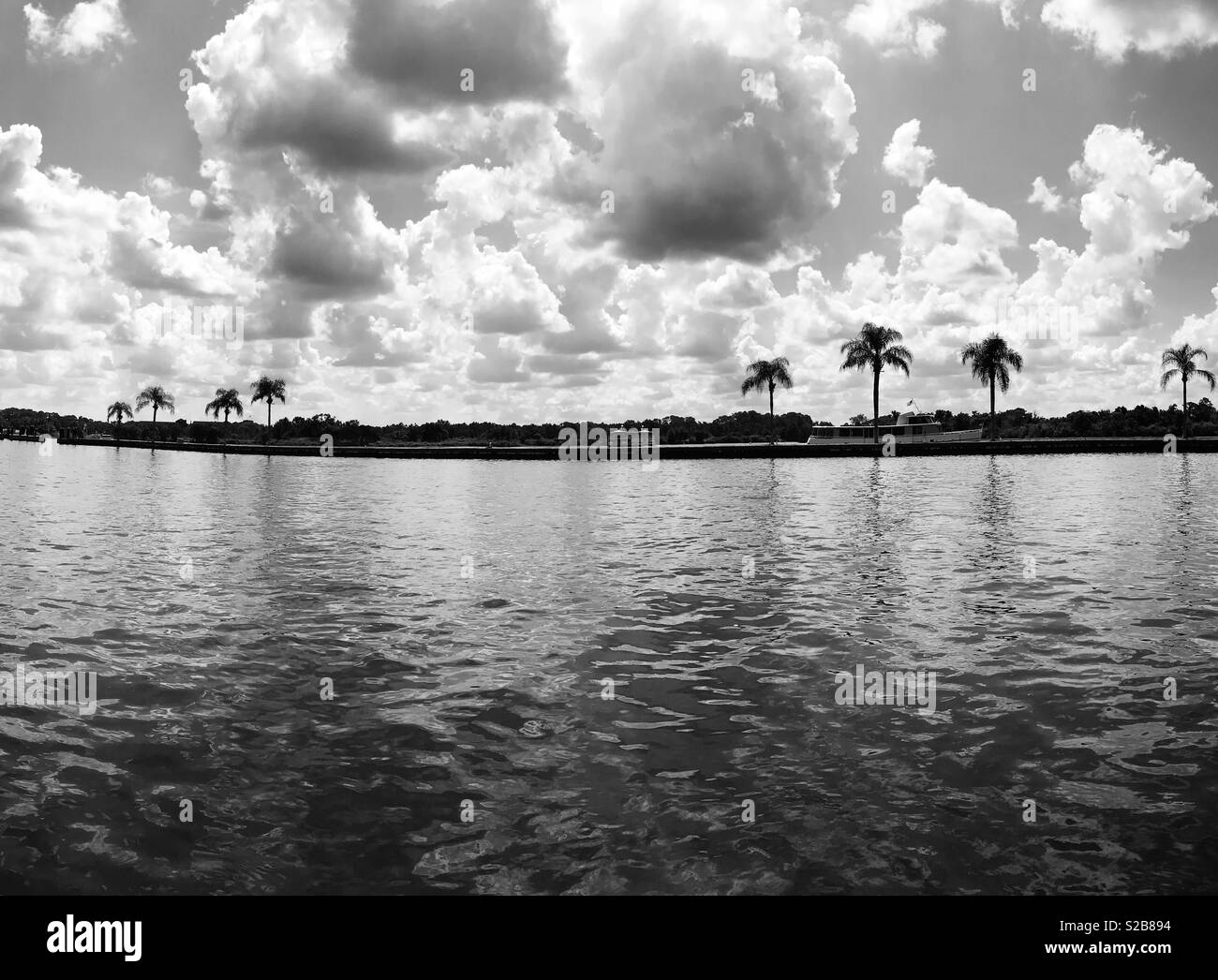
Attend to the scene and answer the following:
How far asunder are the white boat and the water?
8818 cm

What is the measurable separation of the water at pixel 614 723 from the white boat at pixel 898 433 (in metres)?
88.2

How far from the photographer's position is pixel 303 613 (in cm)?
1292

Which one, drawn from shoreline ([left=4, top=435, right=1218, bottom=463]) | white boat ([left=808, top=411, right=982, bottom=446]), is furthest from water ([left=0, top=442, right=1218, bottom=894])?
white boat ([left=808, top=411, right=982, bottom=446])

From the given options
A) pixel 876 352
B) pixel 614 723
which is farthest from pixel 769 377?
pixel 614 723

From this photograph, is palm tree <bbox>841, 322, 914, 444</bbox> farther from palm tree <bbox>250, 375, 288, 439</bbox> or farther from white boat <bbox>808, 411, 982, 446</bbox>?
palm tree <bbox>250, 375, 288, 439</bbox>

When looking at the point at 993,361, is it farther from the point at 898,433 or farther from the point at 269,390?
the point at 269,390

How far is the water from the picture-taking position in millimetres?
5324

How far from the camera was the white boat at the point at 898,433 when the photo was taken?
10425 centimetres

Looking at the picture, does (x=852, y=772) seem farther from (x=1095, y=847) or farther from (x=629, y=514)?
(x=629, y=514)

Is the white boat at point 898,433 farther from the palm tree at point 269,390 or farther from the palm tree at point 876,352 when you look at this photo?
the palm tree at point 269,390

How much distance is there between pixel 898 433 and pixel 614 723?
350 ft
